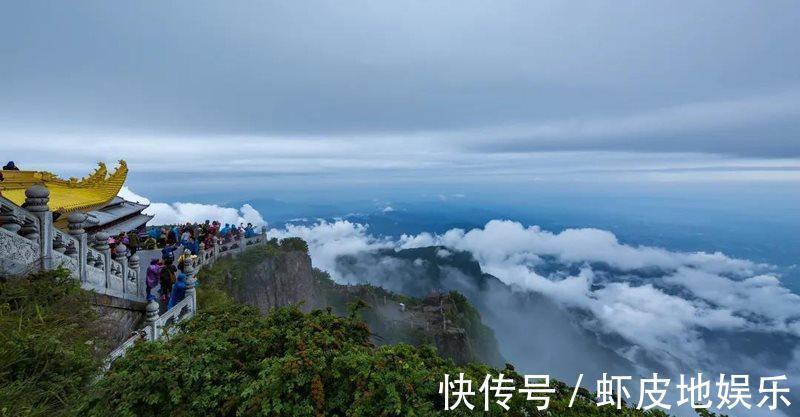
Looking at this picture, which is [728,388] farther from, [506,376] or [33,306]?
[33,306]

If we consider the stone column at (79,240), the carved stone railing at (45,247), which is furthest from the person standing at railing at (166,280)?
the stone column at (79,240)

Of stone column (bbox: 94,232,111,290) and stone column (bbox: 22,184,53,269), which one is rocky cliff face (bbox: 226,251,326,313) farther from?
stone column (bbox: 22,184,53,269)

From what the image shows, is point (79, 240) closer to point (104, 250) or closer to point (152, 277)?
point (104, 250)

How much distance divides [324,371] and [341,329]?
1.38 metres

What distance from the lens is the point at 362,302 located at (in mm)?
6742

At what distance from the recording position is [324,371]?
489 cm

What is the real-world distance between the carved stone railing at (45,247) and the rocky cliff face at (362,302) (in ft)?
17.0

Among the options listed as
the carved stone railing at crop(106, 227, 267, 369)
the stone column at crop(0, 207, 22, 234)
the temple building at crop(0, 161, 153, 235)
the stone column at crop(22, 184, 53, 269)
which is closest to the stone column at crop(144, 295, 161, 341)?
the carved stone railing at crop(106, 227, 267, 369)

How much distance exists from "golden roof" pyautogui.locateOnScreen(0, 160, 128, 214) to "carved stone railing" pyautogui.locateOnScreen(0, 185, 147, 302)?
13.1 feet

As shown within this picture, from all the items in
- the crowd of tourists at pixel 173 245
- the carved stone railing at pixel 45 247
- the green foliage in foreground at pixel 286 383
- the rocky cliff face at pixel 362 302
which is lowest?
the rocky cliff face at pixel 362 302

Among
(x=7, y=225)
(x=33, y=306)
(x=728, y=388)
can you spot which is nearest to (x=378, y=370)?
(x=728, y=388)

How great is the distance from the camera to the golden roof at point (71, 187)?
47.3 ft

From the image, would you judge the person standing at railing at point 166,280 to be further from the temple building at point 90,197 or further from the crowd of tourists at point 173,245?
the temple building at point 90,197

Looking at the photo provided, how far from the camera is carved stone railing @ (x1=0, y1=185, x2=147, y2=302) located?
782cm
